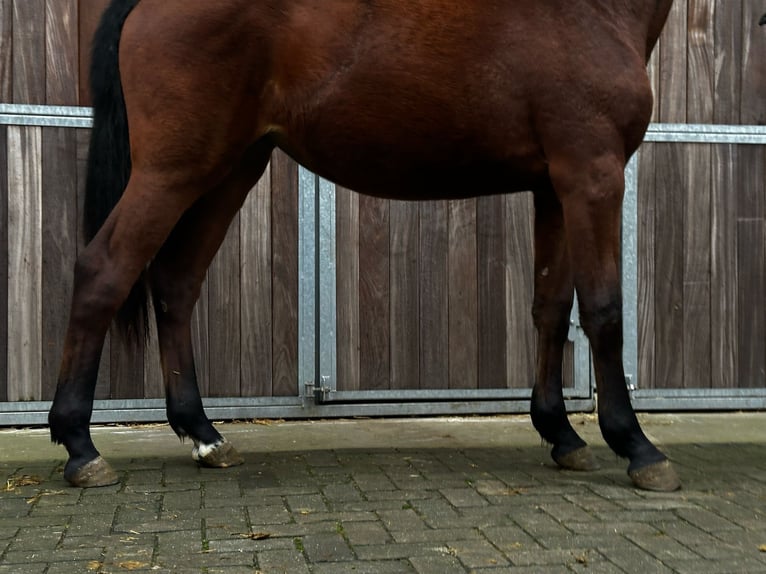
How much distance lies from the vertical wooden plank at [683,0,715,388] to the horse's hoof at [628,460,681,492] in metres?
2.24

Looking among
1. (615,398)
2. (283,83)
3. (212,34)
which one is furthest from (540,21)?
(615,398)

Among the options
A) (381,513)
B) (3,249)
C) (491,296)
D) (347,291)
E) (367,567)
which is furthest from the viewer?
(491,296)

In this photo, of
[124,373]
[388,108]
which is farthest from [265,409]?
[388,108]

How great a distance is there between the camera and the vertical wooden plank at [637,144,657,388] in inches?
183

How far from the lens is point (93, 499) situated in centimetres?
251

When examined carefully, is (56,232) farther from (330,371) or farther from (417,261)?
(417,261)

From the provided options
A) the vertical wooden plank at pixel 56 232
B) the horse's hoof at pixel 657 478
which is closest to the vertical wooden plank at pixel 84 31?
the vertical wooden plank at pixel 56 232

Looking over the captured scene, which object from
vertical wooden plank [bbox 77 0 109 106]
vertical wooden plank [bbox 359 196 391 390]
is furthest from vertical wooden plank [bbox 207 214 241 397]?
vertical wooden plank [bbox 77 0 109 106]

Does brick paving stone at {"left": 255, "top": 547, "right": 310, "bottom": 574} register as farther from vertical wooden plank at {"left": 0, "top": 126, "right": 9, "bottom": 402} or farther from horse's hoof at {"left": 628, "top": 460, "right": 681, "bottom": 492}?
vertical wooden plank at {"left": 0, "top": 126, "right": 9, "bottom": 402}

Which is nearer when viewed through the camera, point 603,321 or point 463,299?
point 603,321

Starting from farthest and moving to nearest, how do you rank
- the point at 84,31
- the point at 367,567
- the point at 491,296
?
the point at 491,296 < the point at 84,31 < the point at 367,567

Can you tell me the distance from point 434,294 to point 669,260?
1459 millimetres

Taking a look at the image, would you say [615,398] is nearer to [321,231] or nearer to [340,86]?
[340,86]

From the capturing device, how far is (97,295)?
8.86 ft
